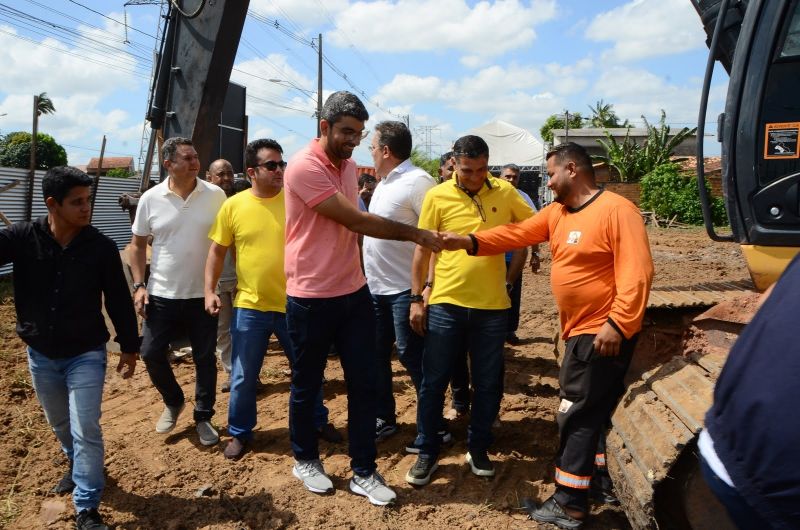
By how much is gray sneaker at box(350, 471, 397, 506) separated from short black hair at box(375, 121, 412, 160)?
6.88ft

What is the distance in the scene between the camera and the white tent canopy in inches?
1768

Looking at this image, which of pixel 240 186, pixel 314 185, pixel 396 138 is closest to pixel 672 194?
pixel 240 186

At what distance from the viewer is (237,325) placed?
4383 millimetres

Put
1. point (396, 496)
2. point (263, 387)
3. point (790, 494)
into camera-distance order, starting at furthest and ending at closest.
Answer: point (263, 387)
point (396, 496)
point (790, 494)

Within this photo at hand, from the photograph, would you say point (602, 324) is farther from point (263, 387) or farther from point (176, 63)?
point (176, 63)

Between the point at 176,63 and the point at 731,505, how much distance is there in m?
5.89

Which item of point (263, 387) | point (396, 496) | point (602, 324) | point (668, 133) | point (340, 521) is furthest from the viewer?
point (668, 133)

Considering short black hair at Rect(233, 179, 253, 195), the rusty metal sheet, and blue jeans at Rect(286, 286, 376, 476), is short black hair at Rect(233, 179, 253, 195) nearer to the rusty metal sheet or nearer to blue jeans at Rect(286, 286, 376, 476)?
blue jeans at Rect(286, 286, 376, 476)

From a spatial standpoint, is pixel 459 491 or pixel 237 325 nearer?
pixel 459 491

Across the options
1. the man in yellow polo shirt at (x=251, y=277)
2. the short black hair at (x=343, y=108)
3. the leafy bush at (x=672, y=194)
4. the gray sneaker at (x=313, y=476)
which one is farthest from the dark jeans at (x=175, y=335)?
the leafy bush at (x=672, y=194)

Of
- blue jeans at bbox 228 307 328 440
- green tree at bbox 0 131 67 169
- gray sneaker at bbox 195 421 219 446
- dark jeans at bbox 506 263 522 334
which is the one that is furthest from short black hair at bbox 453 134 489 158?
green tree at bbox 0 131 67 169

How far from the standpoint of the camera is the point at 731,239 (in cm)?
334

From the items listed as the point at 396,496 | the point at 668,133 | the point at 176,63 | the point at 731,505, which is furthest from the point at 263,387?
the point at 668,133

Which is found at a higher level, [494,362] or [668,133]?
[668,133]
